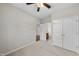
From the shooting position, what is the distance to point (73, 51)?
165cm

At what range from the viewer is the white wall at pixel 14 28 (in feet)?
5.42

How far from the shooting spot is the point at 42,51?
5.68 ft

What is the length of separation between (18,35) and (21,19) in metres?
0.31

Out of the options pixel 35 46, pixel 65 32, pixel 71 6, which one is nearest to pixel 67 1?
pixel 71 6

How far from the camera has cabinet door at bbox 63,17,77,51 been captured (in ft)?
5.42

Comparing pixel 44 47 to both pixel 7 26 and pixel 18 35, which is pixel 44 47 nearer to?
pixel 18 35

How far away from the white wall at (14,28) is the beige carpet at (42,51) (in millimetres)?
113

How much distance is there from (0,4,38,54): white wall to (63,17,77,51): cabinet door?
0.58 metres

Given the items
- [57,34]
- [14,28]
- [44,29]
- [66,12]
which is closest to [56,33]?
[57,34]

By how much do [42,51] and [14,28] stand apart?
26.9 inches

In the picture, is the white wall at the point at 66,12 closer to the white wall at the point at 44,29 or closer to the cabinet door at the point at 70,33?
the cabinet door at the point at 70,33

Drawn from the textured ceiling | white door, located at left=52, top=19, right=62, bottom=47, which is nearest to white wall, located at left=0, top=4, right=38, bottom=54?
the textured ceiling

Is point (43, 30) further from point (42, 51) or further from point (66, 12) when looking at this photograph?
point (66, 12)

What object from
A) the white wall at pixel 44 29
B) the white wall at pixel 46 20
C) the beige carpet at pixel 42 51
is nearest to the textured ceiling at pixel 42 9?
the white wall at pixel 46 20
